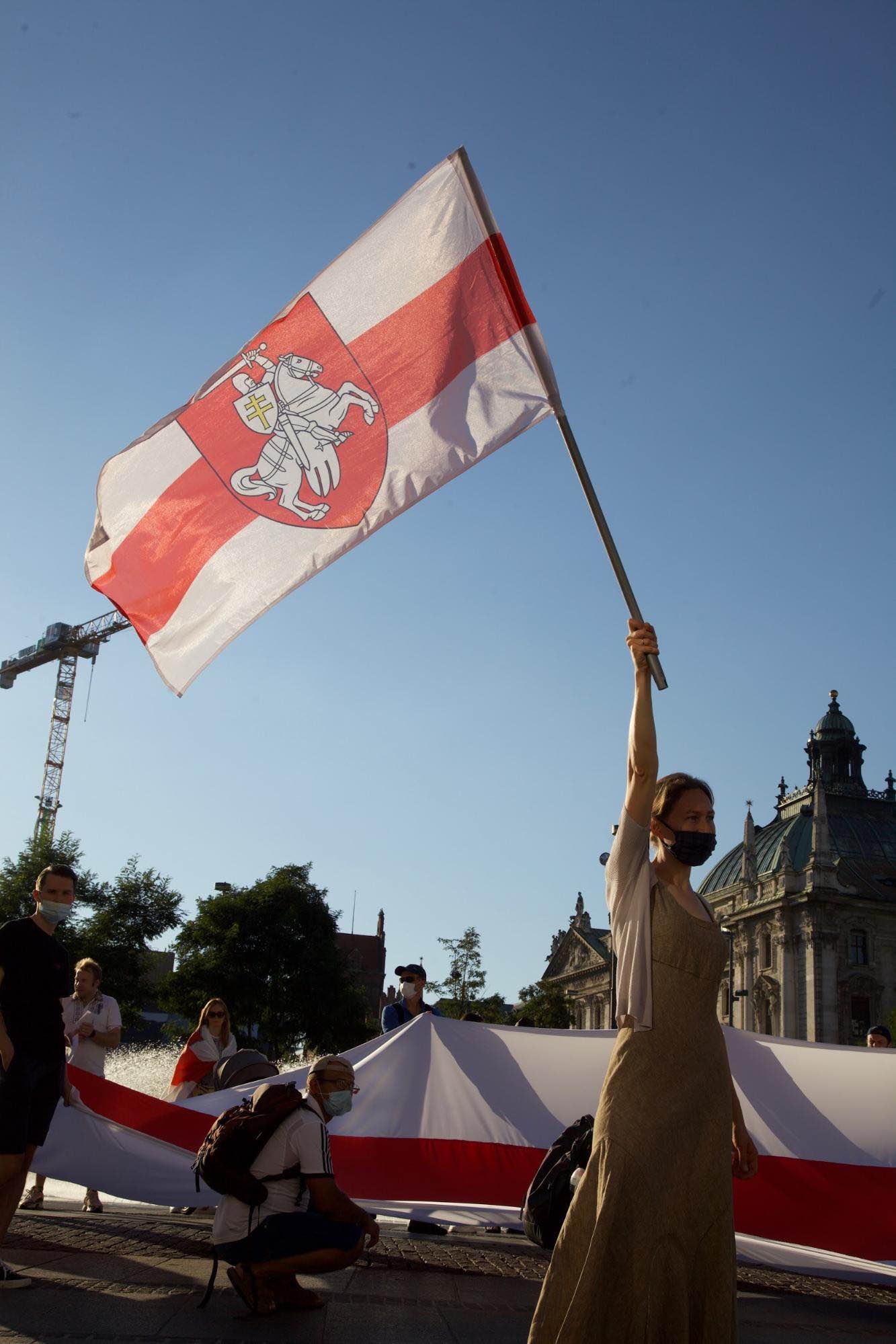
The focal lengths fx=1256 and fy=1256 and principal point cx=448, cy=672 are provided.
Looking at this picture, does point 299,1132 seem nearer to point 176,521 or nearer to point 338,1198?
point 338,1198

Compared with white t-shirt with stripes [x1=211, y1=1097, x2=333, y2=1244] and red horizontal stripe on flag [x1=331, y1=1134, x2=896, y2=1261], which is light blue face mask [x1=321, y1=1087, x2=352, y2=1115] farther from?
red horizontal stripe on flag [x1=331, y1=1134, x2=896, y2=1261]

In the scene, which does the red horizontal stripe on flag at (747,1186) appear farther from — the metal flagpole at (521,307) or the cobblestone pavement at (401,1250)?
the metal flagpole at (521,307)

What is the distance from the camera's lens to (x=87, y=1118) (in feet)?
26.2

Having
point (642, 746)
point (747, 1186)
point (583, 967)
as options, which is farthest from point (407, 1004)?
point (583, 967)

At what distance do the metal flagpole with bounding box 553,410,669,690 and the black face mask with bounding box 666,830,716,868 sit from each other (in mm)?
488

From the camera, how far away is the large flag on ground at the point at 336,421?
20.2 feet

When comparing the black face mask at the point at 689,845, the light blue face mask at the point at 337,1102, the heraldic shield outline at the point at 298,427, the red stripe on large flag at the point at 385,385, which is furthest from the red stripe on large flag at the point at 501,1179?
the black face mask at the point at 689,845

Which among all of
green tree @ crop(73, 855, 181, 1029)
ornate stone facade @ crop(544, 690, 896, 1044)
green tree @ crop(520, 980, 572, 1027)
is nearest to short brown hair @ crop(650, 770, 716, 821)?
green tree @ crop(73, 855, 181, 1029)

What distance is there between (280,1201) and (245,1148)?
0.28 metres

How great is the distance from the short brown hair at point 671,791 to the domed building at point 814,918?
7240 centimetres

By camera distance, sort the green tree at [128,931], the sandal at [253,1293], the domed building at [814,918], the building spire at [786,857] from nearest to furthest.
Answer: the sandal at [253,1293], the green tree at [128,931], the domed building at [814,918], the building spire at [786,857]

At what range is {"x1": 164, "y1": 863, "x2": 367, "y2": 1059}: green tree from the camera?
50.9 meters

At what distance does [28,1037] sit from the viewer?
6238 mm

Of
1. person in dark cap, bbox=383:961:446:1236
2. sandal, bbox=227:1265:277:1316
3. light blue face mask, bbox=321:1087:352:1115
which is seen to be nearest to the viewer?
sandal, bbox=227:1265:277:1316
